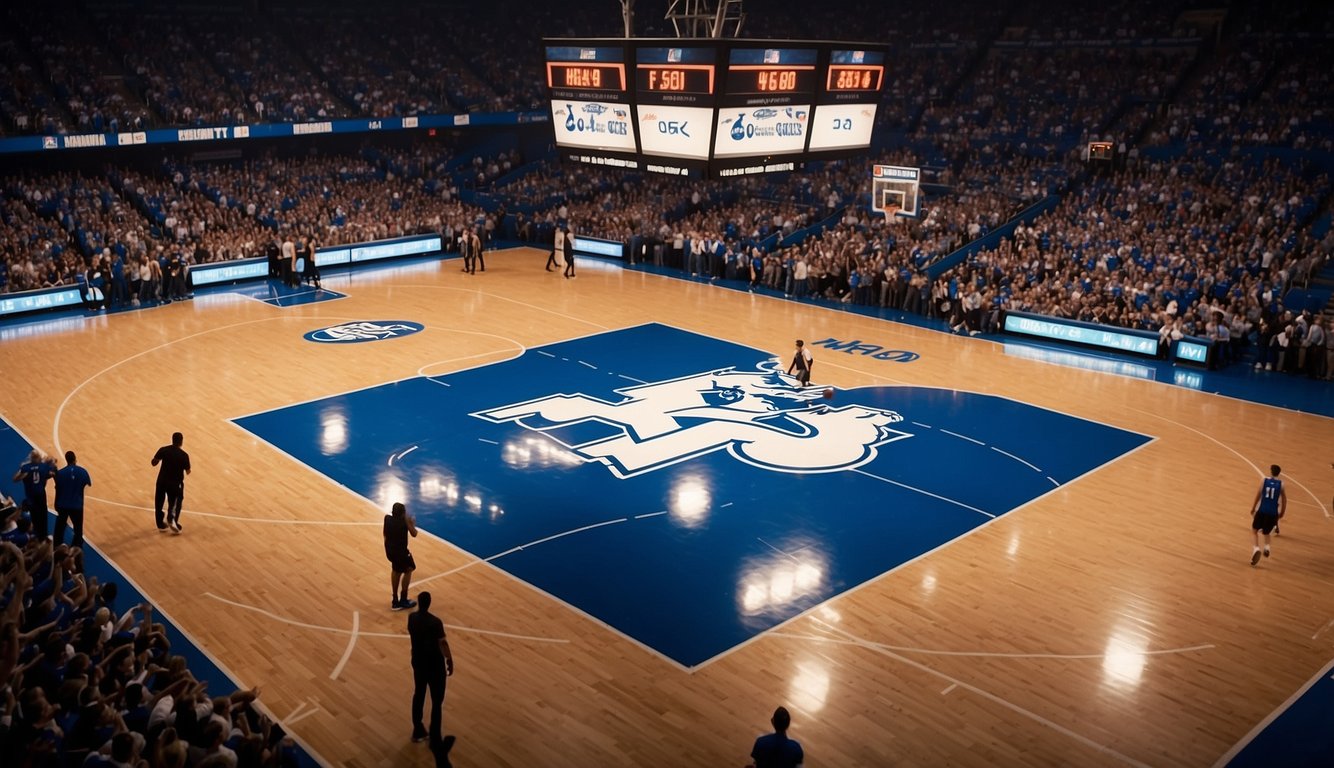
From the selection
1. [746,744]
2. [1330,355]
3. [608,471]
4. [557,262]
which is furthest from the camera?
[557,262]

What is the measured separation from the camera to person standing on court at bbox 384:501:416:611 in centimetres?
1197

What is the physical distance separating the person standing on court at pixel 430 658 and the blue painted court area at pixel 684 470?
9.43 feet

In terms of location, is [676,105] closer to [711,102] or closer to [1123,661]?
[711,102]

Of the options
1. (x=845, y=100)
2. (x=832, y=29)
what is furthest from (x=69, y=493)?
(x=832, y=29)

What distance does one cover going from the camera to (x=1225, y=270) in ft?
86.8

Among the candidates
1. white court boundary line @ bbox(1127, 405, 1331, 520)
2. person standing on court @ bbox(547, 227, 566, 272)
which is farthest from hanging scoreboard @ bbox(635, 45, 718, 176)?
person standing on court @ bbox(547, 227, 566, 272)

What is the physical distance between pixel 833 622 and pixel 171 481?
870cm

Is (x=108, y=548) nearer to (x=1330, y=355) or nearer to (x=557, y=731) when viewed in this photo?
(x=557, y=731)

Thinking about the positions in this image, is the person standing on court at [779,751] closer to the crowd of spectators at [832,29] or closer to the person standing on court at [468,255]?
the person standing on court at [468,255]

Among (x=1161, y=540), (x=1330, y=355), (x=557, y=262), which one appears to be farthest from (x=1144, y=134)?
(x=1161, y=540)

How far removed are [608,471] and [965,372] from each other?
9.74 m

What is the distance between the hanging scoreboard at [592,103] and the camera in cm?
1773

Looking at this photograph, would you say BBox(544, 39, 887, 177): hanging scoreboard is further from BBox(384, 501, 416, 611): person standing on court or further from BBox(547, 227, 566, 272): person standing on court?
BBox(547, 227, 566, 272): person standing on court

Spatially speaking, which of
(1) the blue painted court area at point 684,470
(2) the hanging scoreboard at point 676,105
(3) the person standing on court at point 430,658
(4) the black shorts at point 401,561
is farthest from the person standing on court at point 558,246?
(3) the person standing on court at point 430,658
